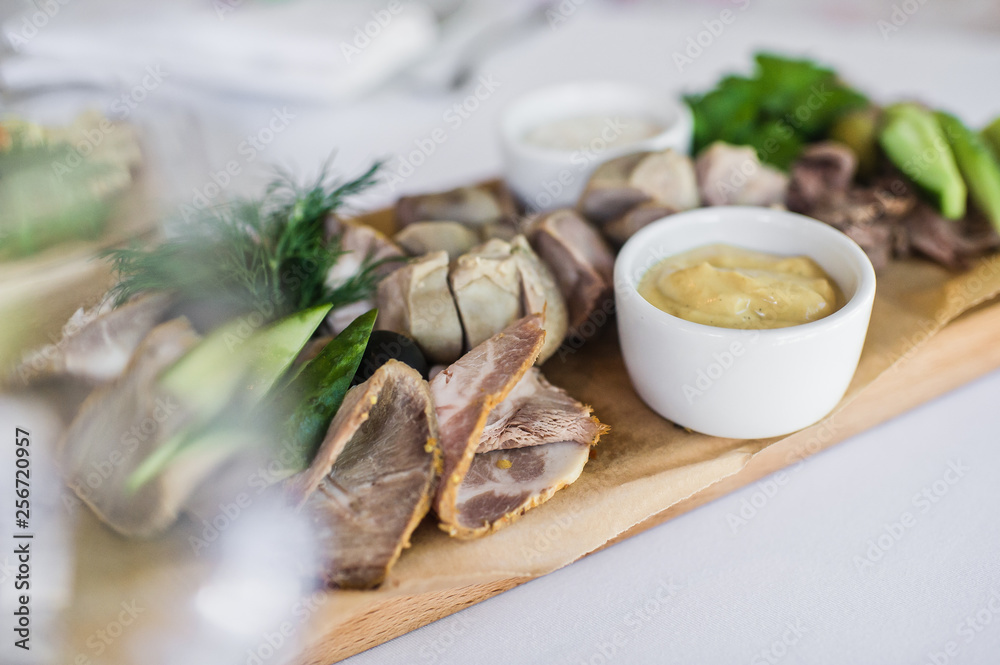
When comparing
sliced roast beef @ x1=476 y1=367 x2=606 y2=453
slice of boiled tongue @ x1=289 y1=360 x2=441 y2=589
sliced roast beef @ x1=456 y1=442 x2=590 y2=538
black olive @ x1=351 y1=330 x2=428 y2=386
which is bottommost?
sliced roast beef @ x1=456 y1=442 x2=590 y2=538

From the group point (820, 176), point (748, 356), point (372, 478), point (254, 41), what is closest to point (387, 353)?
point (372, 478)

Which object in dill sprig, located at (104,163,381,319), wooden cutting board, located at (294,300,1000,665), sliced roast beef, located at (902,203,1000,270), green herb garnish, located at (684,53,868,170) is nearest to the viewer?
wooden cutting board, located at (294,300,1000,665)

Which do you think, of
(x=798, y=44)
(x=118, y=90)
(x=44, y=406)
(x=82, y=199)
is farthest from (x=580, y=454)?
(x=798, y=44)

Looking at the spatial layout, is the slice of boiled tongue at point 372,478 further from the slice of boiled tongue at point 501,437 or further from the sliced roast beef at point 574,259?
the sliced roast beef at point 574,259

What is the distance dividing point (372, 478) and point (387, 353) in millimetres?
302

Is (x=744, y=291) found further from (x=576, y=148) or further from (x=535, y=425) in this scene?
(x=576, y=148)

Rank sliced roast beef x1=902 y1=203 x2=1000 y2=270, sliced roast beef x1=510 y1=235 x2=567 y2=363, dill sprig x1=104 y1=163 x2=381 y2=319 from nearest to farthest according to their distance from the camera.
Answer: dill sprig x1=104 y1=163 x2=381 y2=319, sliced roast beef x1=510 y1=235 x2=567 y2=363, sliced roast beef x1=902 y1=203 x2=1000 y2=270

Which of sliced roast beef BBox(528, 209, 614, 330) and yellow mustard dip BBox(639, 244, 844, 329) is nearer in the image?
yellow mustard dip BBox(639, 244, 844, 329)

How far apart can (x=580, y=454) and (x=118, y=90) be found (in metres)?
1.37

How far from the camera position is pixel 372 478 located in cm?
124

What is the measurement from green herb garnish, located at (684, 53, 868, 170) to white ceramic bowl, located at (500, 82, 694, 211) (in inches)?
3.8

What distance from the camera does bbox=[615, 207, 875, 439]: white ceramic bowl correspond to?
4.27ft

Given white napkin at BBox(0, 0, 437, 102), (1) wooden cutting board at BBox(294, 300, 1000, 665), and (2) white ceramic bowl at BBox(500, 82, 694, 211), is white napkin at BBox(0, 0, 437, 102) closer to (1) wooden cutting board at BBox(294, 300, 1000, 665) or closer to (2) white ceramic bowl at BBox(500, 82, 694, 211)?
(2) white ceramic bowl at BBox(500, 82, 694, 211)

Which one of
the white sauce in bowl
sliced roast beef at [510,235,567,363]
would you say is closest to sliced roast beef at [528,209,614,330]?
sliced roast beef at [510,235,567,363]
